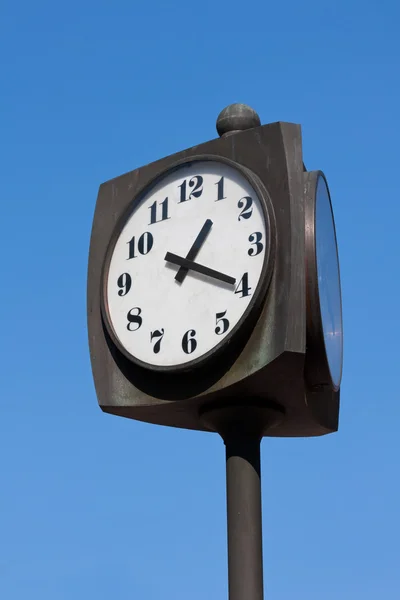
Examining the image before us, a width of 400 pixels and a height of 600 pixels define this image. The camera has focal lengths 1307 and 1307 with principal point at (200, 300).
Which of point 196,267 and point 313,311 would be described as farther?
point 196,267

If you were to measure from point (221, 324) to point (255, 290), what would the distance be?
35cm

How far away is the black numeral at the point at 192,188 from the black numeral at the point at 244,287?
37.1 inches

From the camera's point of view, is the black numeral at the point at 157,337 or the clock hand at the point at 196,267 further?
the black numeral at the point at 157,337

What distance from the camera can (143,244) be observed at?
9.85 m

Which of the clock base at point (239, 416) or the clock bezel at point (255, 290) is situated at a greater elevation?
the clock bezel at point (255, 290)

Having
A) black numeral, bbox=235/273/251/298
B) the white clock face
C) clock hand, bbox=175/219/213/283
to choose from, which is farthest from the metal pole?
clock hand, bbox=175/219/213/283

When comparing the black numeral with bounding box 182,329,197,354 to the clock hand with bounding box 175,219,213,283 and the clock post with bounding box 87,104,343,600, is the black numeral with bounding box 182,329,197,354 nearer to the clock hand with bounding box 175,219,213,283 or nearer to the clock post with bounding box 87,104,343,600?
the clock post with bounding box 87,104,343,600

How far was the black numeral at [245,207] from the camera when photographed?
9281mm

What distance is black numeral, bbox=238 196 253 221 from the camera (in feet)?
30.5

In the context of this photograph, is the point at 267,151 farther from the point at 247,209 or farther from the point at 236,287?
the point at 236,287

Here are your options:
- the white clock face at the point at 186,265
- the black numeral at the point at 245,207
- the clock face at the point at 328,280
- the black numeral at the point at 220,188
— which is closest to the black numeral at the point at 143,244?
the white clock face at the point at 186,265

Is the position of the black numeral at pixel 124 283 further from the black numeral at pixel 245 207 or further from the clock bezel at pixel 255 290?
the black numeral at pixel 245 207

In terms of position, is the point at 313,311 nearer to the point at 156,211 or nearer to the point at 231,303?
the point at 231,303

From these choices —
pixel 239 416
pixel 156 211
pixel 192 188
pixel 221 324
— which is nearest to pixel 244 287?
pixel 221 324
